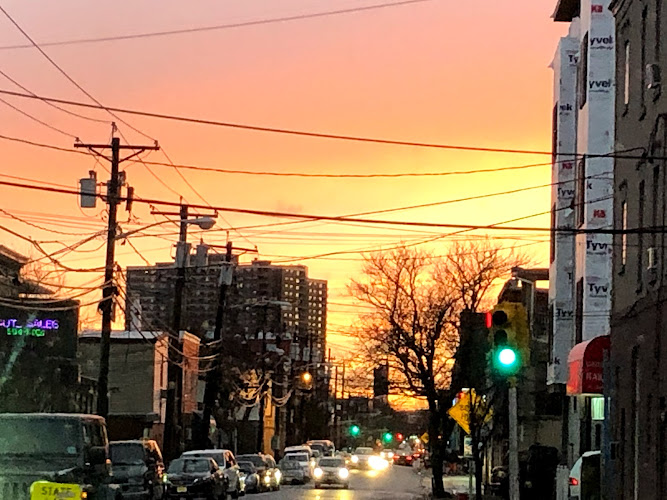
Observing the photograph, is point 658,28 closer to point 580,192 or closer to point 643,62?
point 643,62

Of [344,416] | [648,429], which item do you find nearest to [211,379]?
[648,429]

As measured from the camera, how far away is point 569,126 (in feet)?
134

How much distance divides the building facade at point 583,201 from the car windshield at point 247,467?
13.9 m

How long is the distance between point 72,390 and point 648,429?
1398 inches

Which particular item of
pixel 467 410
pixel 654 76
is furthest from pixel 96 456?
pixel 467 410

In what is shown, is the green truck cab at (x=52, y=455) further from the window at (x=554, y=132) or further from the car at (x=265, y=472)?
the car at (x=265, y=472)

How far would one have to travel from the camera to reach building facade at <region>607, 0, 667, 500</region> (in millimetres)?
23828

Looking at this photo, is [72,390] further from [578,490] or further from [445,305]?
[578,490]

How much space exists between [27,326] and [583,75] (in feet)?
92.6

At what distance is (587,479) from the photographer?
28.0m

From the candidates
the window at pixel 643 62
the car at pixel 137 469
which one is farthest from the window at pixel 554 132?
the car at pixel 137 469

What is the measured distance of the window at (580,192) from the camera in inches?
1427

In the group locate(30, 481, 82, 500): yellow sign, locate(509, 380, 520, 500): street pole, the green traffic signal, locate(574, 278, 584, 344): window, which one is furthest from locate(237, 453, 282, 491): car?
locate(30, 481, 82, 500): yellow sign

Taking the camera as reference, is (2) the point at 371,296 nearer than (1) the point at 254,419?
Yes
